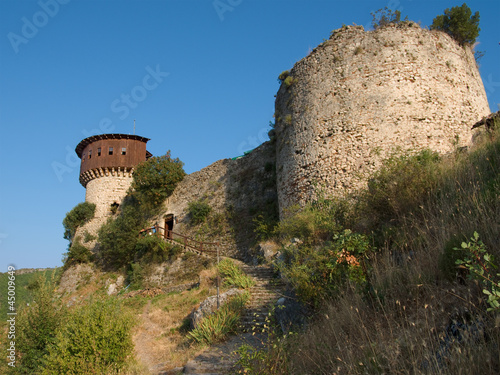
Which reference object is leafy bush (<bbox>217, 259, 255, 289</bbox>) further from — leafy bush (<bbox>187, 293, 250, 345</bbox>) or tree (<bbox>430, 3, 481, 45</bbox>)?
tree (<bbox>430, 3, 481, 45</bbox>)

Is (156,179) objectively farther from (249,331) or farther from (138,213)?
(249,331)

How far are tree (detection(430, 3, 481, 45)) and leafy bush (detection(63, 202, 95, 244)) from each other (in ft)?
69.0

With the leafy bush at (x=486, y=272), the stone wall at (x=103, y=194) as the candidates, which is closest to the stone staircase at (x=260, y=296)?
the leafy bush at (x=486, y=272)

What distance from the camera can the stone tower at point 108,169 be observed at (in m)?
22.4

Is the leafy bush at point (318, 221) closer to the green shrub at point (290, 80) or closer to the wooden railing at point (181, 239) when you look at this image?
the green shrub at point (290, 80)

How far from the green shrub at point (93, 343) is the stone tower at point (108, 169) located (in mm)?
16858

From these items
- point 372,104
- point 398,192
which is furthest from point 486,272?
point 372,104

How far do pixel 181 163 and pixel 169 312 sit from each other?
11609mm

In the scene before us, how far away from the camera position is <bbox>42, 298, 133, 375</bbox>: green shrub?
5582 mm

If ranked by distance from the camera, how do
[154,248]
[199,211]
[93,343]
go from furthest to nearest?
[199,211], [154,248], [93,343]

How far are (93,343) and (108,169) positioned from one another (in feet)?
62.0

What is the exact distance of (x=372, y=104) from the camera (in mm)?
10617

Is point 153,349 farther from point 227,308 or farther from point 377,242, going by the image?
point 377,242

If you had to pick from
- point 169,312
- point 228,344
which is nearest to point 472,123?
point 228,344
